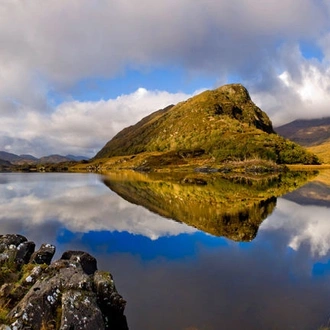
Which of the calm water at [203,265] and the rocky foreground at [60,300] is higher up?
the rocky foreground at [60,300]

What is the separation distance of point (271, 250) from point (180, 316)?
15.5 m

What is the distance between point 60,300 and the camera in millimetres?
13367

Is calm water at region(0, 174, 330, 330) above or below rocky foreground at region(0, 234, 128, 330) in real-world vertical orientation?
below

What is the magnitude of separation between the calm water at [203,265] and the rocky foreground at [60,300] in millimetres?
1913

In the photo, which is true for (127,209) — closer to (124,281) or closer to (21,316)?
(124,281)

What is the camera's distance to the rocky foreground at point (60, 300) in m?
12.4

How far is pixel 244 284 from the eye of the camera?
20.7m

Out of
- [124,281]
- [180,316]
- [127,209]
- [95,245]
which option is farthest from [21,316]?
[127,209]

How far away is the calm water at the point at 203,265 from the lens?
54.2 ft

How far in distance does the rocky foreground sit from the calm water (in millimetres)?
1913

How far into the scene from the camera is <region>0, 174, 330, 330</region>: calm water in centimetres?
1653

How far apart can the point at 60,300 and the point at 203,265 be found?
44.7ft

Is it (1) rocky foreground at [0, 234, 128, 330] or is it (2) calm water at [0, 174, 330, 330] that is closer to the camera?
(1) rocky foreground at [0, 234, 128, 330]

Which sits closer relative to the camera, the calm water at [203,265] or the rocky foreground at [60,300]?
the rocky foreground at [60,300]
